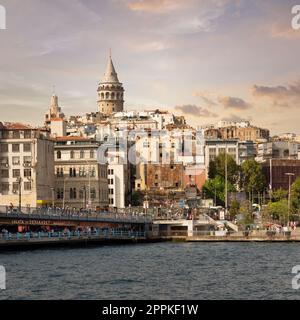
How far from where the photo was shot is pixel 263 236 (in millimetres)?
85938

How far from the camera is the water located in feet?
147

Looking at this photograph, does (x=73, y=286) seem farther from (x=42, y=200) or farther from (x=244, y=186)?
(x=244, y=186)

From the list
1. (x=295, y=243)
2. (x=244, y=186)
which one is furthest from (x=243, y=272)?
(x=244, y=186)

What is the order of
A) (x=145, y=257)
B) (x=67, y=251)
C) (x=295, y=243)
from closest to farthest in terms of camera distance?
(x=145, y=257)
(x=67, y=251)
(x=295, y=243)

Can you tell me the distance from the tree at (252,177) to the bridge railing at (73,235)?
5036 cm

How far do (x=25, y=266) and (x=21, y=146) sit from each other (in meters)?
52.4

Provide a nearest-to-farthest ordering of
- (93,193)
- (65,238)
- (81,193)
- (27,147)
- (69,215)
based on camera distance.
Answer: (65,238), (69,215), (27,147), (93,193), (81,193)

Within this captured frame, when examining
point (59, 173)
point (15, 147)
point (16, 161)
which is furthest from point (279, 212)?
point (59, 173)

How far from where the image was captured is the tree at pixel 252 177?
13912 cm

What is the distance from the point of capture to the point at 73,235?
268ft

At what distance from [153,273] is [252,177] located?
86.2 meters

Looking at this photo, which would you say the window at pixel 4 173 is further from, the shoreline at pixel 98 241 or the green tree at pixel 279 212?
the green tree at pixel 279 212

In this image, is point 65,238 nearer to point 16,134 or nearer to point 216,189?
point 16,134
